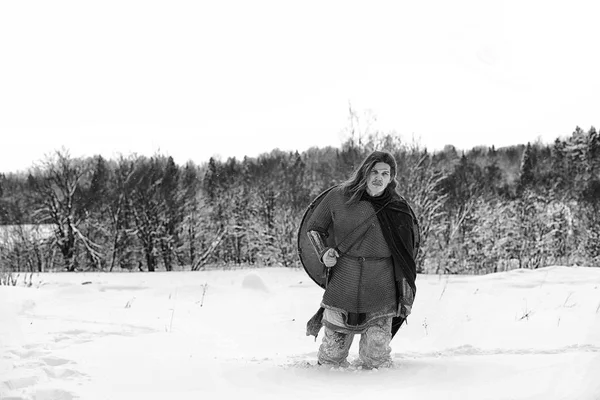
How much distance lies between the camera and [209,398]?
8.91 ft

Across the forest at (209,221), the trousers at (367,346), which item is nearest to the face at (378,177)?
the trousers at (367,346)

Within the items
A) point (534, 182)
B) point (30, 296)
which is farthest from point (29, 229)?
point (534, 182)

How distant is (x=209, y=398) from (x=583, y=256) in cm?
4018

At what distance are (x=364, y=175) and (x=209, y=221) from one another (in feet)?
132

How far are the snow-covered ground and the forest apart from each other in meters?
22.6

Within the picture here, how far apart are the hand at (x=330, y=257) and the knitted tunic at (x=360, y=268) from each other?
11 centimetres

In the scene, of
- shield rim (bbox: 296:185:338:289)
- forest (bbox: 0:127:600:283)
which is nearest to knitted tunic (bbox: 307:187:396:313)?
shield rim (bbox: 296:185:338:289)

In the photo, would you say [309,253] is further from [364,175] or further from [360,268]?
[364,175]

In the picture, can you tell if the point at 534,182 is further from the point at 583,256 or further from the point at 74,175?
the point at 74,175

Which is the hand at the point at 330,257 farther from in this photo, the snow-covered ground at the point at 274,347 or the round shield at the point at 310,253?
the snow-covered ground at the point at 274,347

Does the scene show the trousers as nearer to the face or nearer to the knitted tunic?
the knitted tunic

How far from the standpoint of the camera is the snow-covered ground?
285 centimetres

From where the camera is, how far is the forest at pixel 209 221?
35312 millimetres

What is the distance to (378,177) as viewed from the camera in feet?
12.9
